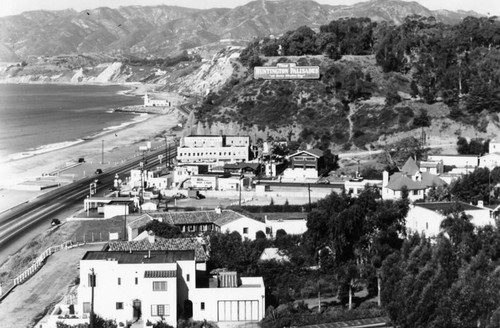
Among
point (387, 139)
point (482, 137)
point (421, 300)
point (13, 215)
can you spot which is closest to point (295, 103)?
point (387, 139)

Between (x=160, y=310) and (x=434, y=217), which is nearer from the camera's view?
(x=160, y=310)

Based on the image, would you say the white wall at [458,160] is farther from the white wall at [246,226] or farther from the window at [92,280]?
the window at [92,280]

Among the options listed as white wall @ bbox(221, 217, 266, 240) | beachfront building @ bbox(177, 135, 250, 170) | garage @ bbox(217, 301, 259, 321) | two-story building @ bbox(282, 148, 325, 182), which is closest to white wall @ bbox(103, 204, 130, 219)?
white wall @ bbox(221, 217, 266, 240)

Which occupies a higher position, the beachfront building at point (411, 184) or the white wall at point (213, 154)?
the white wall at point (213, 154)

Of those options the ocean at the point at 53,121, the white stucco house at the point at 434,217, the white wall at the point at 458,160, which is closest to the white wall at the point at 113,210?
the white stucco house at the point at 434,217

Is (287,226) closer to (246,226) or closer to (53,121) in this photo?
(246,226)

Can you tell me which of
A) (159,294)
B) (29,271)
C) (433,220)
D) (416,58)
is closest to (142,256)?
(159,294)

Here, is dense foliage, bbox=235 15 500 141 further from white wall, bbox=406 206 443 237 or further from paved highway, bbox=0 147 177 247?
white wall, bbox=406 206 443 237
